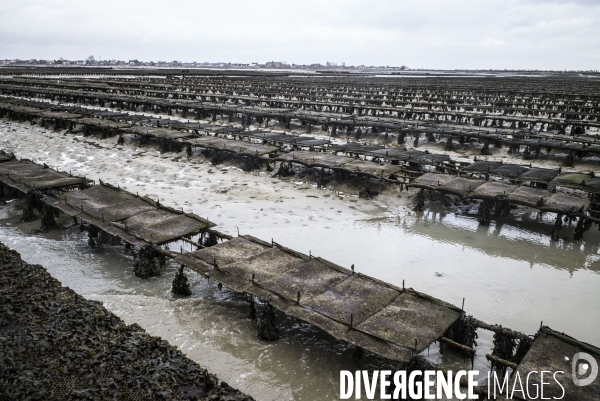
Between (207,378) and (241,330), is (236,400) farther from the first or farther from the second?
(241,330)

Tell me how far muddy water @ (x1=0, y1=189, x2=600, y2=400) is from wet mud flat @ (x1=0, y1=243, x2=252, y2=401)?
1.31 meters

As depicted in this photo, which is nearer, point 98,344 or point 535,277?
point 98,344

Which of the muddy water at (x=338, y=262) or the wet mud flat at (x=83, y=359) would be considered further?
the muddy water at (x=338, y=262)

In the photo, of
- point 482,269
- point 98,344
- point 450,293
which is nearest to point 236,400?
point 98,344

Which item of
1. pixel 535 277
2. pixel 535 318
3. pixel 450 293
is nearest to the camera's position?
pixel 535 318

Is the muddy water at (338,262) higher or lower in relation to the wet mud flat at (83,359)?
lower

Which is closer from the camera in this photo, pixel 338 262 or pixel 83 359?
pixel 83 359

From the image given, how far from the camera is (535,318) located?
8.50 meters

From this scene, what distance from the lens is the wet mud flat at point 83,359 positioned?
5.16m

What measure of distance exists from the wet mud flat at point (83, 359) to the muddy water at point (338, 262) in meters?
1.31

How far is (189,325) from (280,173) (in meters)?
11.6

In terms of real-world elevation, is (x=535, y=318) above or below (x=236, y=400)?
below

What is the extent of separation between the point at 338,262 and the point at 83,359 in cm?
666

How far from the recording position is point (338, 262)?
1091 cm
